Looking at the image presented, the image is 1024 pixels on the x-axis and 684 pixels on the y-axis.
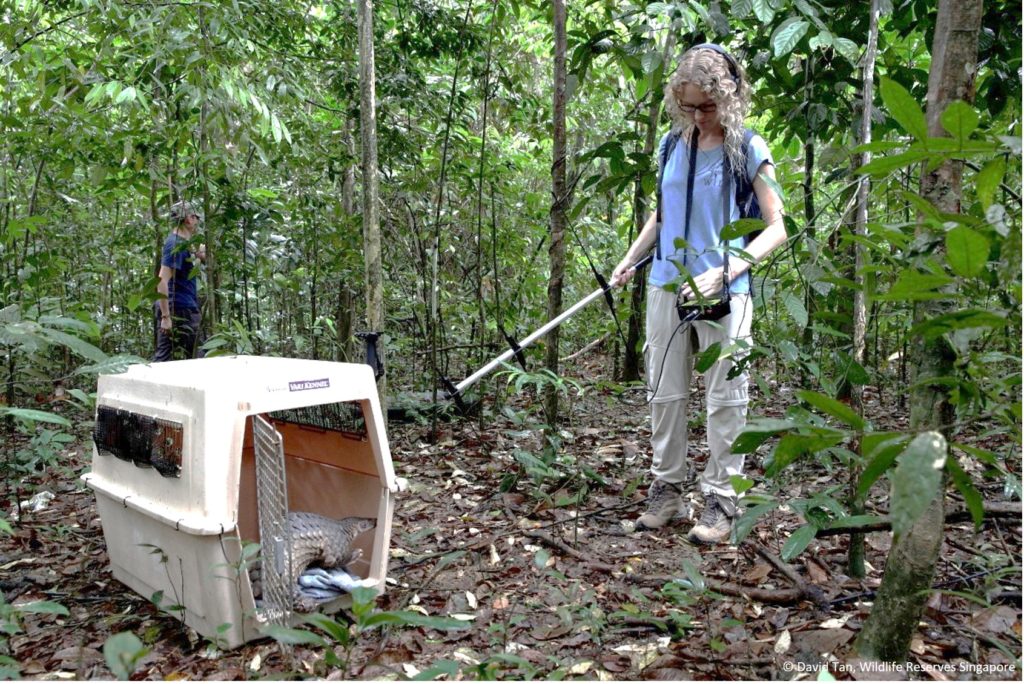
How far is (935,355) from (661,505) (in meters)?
1.51

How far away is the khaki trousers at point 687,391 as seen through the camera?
8.73 feet

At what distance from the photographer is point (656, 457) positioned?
2889 millimetres

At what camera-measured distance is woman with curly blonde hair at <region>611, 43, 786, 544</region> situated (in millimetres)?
2572

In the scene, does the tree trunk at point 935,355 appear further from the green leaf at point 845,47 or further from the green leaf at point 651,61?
the green leaf at point 651,61

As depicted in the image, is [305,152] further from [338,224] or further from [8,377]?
[8,377]

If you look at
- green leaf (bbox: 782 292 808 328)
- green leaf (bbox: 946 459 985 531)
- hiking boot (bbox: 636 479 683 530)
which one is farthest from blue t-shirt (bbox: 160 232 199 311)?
green leaf (bbox: 946 459 985 531)

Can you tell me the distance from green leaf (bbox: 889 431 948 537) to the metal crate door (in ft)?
5.14

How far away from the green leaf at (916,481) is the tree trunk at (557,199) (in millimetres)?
2513

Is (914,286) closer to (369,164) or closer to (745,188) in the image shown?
(745,188)

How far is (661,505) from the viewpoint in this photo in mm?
2904

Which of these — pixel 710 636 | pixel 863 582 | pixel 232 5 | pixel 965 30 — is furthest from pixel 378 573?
pixel 232 5

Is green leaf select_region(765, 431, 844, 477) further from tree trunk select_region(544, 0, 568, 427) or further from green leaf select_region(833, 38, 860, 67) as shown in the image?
tree trunk select_region(544, 0, 568, 427)

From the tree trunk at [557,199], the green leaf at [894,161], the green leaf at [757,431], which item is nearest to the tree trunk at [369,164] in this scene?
the tree trunk at [557,199]

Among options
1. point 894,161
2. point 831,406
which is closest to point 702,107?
point 894,161
